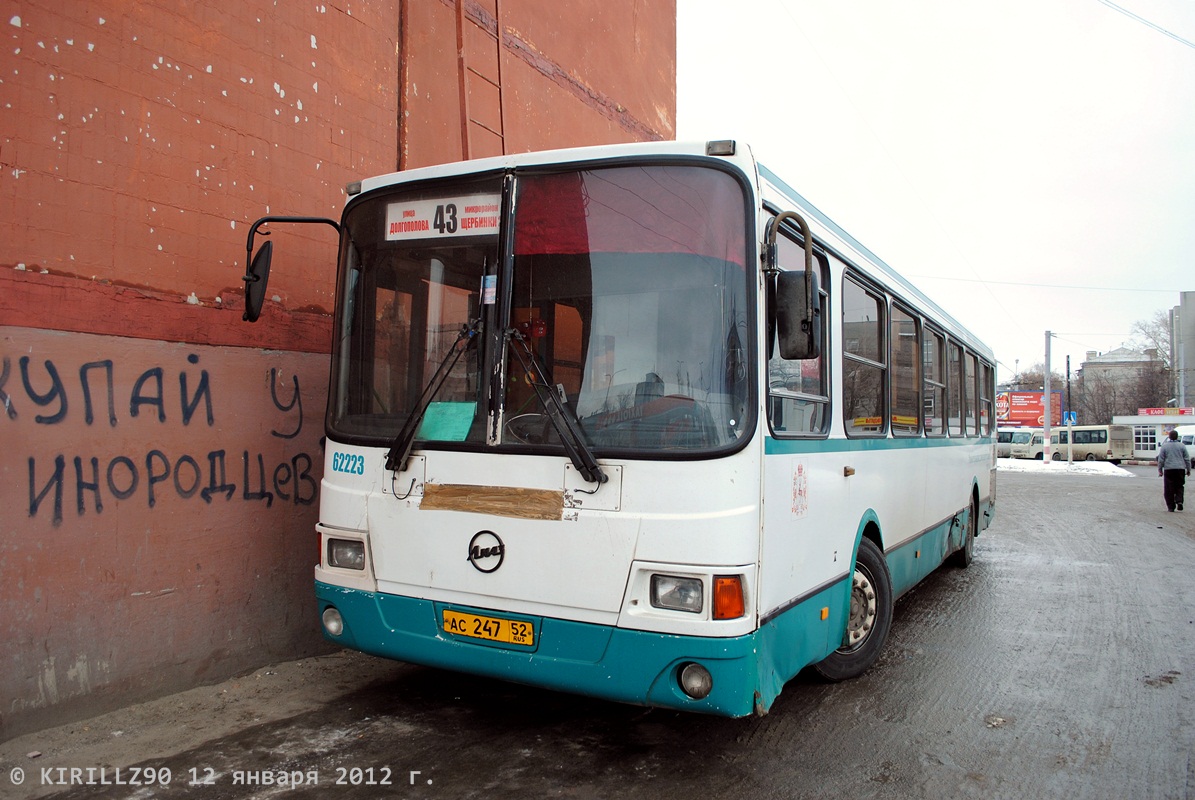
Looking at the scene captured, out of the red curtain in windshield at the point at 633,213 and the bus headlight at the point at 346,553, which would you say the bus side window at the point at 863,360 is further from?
the bus headlight at the point at 346,553

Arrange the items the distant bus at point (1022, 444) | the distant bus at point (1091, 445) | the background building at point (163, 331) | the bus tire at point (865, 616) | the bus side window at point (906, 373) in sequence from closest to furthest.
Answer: the background building at point (163, 331), the bus tire at point (865, 616), the bus side window at point (906, 373), the distant bus at point (1091, 445), the distant bus at point (1022, 444)

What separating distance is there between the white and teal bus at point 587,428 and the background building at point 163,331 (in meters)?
0.86

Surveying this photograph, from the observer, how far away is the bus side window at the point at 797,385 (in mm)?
3953

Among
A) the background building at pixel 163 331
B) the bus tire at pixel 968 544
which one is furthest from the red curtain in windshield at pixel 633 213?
the bus tire at pixel 968 544

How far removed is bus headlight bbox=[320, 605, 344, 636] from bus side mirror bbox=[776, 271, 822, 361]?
2.54m

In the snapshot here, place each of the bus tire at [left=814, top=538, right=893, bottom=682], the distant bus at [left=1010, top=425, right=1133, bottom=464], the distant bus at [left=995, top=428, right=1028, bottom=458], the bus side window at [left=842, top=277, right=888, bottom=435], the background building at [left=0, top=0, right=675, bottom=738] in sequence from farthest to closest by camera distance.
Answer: the distant bus at [left=995, top=428, right=1028, bottom=458] < the distant bus at [left=1010, top=425, right=1133, bottom=464] < the bus tire at [left=814, top=538, right=893, bottom=682] < the bus side window at [left=842, top=277, right=888, bottom=435] < the background building at [left=0, top=0, right=675, bottom=738]

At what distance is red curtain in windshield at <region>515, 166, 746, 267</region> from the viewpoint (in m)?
3.79

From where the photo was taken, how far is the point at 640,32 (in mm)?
11711

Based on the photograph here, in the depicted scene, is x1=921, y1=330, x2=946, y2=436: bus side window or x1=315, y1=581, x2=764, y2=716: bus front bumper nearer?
x1=315, y1=581, x2=764, y2=716: bus front bumper

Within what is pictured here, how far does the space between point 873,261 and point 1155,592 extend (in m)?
5.17

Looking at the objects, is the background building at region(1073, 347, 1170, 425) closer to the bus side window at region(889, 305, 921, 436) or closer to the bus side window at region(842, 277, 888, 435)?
the bus side window at region(889, 305, 921, 436)

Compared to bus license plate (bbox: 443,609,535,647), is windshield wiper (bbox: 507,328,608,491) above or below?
above

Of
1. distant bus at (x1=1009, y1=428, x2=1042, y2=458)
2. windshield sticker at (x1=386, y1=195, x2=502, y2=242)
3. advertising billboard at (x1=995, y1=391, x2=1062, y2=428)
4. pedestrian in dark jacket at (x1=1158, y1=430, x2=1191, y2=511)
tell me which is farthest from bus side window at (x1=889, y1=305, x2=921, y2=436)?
advertising billboard at (x1=995, y1=391, x2=1062, y2=428)

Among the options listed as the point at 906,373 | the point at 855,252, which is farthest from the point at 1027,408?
the point at 855,252
